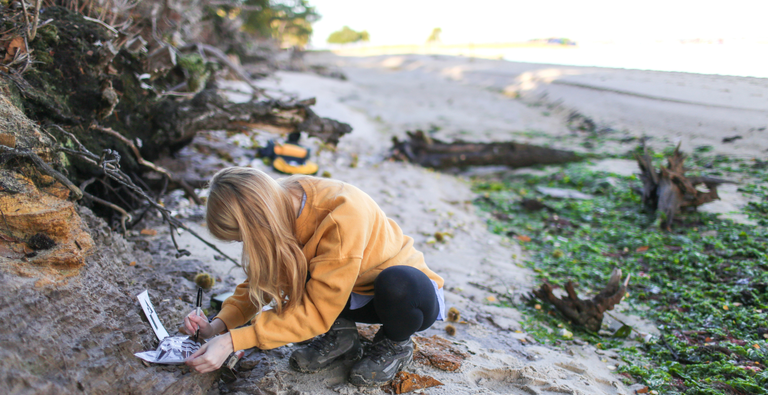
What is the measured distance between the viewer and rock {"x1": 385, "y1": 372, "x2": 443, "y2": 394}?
1.70 meters

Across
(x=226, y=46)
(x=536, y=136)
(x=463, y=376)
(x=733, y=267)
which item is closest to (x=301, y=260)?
(x=463, y=376)

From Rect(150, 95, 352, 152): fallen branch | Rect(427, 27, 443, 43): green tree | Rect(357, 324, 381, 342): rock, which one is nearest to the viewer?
Rect(357, 324, 381, 342): rock

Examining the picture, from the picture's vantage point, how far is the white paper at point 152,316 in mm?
1645

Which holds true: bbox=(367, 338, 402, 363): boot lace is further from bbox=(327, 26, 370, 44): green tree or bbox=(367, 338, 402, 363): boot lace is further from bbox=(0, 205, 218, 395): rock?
bbox=(327, 26, 370, 44): green tree

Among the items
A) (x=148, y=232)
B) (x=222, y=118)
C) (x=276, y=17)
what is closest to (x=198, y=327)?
(x=148, y=232)

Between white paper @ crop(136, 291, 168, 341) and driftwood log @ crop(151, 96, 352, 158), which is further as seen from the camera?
driftwood log @ crop(151, 96, 352, 158)

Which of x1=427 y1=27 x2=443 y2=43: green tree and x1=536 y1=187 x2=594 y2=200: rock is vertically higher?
x1=427 y1=27 x2=443 y2=43: green tree

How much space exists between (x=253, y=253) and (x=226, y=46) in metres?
10.7

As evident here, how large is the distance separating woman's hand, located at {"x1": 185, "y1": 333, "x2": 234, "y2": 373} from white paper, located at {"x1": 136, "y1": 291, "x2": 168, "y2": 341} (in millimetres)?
305

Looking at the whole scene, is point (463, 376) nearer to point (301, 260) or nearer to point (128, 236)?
point (301, 260)

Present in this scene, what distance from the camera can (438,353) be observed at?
1.96m

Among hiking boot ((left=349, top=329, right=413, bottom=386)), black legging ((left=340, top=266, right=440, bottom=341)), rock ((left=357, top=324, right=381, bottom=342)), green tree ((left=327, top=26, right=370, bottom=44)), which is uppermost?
green tree ((left=327, top=26, right=370, bottom=44))

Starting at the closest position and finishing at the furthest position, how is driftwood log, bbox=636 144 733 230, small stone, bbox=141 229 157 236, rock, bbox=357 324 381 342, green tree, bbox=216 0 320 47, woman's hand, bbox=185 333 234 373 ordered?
1. woman's hand, bbox=185 333 234 373
2. rock, bbox=357 324 381 342
3. small stone, bbox=141 229 157 236
4. driftwood log, bbox=636 144 733 230
5. green tree, bbox=216 0 320 47

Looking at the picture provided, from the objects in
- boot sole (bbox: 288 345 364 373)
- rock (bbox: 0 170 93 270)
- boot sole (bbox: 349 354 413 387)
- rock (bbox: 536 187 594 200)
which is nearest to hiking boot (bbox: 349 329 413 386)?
boot sole (bbox: 349 354 413 387)
